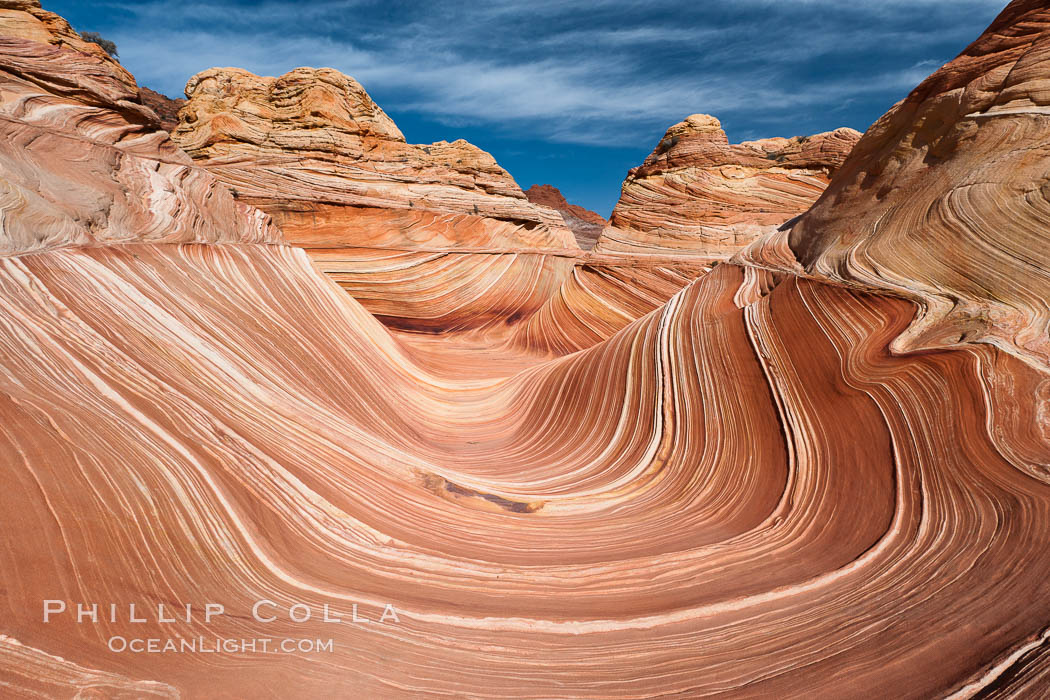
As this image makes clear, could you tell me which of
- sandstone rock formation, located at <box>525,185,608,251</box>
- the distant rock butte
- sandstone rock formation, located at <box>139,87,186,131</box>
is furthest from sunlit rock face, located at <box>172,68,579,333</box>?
sandstone rock formation, located at <box>525,185,608,251</box>

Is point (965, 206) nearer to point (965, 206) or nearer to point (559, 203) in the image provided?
point (965, 206)

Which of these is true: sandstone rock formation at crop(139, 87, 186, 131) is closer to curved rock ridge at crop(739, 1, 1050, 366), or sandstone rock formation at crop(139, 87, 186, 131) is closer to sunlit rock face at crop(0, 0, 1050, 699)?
sunlit rock face at crop(0, 0, 1050, 699)

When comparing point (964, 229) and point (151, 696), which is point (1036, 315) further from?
Result: point (151, 696)

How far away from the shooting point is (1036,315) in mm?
2154

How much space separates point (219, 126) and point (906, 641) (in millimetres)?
9599

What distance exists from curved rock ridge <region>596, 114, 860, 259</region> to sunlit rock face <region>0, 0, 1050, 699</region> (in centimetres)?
561

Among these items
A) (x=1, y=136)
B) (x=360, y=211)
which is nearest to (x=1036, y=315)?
(x=1, y=136)

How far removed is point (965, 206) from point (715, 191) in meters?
7.44

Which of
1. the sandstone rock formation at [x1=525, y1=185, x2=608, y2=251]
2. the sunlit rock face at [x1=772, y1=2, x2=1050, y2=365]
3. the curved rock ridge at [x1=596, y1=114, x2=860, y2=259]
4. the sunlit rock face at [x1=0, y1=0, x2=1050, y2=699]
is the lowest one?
the sunlit rock face at [x1=0, y1=0, x2=1050, y2=699]

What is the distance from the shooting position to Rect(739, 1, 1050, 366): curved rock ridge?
2.31 m

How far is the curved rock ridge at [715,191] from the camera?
9.28m

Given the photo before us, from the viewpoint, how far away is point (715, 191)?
979 cm

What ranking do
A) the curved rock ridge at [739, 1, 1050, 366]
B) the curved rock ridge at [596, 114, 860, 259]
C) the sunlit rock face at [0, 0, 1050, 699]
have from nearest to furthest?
the sunlit rock face at [0, 0, 1050, 699] < the curved rock ridge at [739, 1, 1050, 366] < the curved rock ridge at [596, 114, 860, 259]

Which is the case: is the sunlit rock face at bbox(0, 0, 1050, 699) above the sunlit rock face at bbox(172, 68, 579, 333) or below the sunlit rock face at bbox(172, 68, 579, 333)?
below
